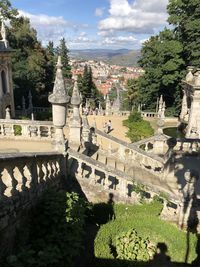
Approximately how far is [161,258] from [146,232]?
30.1 inches

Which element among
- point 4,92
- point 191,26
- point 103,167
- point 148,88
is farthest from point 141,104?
point 103,167

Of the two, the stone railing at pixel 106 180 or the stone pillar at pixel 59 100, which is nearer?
the stone pillar at pixel 59 100

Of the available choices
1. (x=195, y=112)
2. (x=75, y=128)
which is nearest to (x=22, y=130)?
(x=75, y=128)

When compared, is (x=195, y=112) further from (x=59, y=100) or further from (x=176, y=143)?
(x=59, y=100)

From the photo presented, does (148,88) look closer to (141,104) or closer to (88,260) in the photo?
(141,104)

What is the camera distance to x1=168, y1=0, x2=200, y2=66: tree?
2870 cm

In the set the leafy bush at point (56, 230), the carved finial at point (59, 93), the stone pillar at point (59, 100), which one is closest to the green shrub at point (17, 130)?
the stone pillar at point (59, 100)

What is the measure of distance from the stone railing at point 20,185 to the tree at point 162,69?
86.6 ft

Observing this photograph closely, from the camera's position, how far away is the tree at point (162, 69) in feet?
102

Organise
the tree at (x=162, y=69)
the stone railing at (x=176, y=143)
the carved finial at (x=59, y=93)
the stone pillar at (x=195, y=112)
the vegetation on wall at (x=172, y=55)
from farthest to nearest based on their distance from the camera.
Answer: the tree at (x=162, y=69) → the vegetation on wall at (x=172, y=55) → the stone pillar at (x=195, y=112) → the stone railing at (x=176, y=143) → the carved finial at (x=59, y=93)

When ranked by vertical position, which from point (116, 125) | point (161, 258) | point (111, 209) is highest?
point (111, 209)

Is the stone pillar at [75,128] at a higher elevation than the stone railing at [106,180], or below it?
higher

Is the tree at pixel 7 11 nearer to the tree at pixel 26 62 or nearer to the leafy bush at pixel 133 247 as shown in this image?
the tree at pixel 26 62

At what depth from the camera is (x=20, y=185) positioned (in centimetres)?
635
